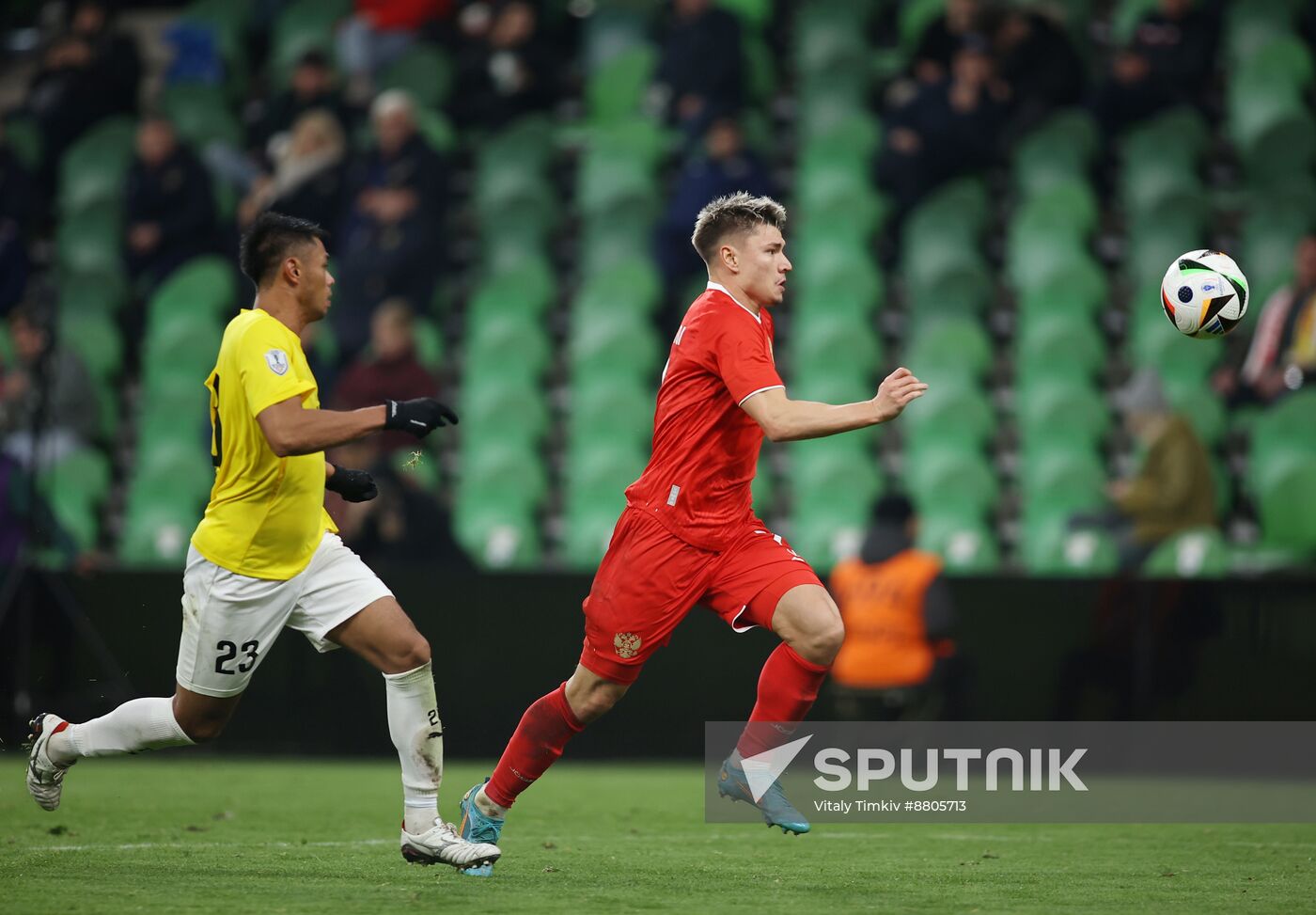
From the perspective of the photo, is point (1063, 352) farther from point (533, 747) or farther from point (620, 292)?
point (533, 747)

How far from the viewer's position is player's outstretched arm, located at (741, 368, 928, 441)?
5.92 m

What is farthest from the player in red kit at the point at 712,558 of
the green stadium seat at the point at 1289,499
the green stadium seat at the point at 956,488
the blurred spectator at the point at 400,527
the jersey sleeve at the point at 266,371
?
the green stadium seat at the point at 1289,499

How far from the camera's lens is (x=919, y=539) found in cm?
1227

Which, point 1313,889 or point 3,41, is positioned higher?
point 3,41

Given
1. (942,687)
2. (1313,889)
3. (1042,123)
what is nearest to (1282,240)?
(1042,123)

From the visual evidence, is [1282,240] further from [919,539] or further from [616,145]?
[616,145]

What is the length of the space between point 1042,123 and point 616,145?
3.35 meters

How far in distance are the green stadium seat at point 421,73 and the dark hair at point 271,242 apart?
9.21 meters

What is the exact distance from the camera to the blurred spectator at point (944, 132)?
13406mm

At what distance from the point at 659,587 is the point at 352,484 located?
4.09ft

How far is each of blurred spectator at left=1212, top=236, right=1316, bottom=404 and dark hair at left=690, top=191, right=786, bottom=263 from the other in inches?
241

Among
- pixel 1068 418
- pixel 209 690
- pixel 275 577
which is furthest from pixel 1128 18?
pixel 209 690

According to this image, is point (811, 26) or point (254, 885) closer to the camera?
point (254, 885)

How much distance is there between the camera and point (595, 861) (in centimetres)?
680
